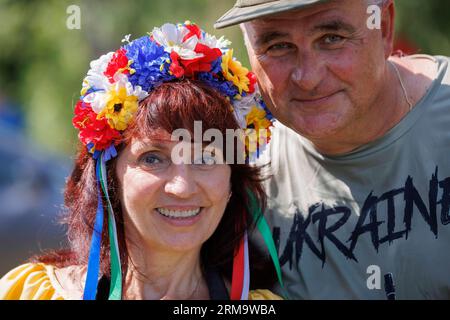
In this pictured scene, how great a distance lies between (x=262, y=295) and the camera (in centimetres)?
348

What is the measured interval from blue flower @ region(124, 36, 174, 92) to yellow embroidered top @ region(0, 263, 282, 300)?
0.93 m

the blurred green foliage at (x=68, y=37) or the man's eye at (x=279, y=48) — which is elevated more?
the blurred green foliage at (x=68, y=37)

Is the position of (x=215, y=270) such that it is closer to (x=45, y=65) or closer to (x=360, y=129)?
(x=360, y=129)

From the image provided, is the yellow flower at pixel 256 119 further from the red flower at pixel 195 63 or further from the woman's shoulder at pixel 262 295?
the woman's shoulder at pixel 262 295

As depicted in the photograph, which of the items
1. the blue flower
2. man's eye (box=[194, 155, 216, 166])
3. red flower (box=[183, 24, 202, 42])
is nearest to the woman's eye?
man's eye (box=[194, 155, 216, 166])


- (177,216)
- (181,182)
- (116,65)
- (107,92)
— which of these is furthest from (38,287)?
(116,65)

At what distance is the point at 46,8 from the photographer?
9094 mm

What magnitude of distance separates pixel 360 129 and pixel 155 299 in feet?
4.20

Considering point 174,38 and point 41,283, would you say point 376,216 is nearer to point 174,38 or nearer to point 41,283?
point 174,38

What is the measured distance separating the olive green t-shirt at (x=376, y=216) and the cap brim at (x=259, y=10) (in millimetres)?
828

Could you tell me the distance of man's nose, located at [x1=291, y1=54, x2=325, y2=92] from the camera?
3.46 m

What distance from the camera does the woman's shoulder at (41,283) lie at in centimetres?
333

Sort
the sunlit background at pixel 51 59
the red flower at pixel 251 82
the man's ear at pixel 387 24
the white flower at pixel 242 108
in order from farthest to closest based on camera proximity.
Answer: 1. the sunlit background at pixel 51 59
2. the man's ear at pixel 387 24
3. the red flower at pixel 251 82
4. the white flower at pixel 242 108

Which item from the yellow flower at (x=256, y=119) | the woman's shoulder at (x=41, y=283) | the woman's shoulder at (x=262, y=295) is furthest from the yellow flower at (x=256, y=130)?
the woman's shoulder at (x=41, y=283)
